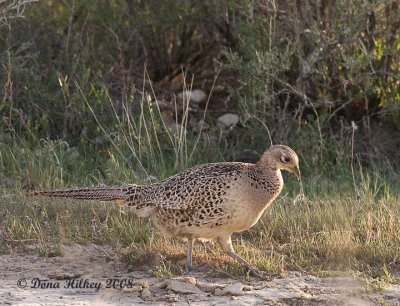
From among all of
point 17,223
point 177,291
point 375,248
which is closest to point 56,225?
point 17,223

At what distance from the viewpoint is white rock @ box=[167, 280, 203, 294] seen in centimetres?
616

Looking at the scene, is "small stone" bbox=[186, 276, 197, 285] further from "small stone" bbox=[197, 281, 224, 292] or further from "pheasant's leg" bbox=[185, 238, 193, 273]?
"pheasant's leg" bbox=[185, 238, 193, 273]

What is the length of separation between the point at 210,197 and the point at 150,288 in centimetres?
73

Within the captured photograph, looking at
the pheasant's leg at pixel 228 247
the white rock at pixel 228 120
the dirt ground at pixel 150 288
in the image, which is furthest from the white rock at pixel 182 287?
the white rock at pixel 228 120

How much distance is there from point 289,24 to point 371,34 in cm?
79

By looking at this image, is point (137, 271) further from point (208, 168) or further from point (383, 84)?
point (383, 84)

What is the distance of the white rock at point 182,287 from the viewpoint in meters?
6.16

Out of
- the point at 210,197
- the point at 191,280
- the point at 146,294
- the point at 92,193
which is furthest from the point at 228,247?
the point at 92,193

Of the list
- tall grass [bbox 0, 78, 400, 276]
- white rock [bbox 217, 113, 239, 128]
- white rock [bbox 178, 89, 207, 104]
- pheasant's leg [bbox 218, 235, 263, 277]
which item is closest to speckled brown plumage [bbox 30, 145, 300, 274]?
pheasant's leg [bbox 218, 235, 263, 277]

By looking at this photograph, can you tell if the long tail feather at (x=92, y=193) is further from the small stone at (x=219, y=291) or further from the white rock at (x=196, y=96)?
the white rock at (x=196, y=96)

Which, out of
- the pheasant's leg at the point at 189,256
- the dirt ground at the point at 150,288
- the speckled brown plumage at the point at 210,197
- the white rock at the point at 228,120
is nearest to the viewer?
the dirt ground at the point at 150,288

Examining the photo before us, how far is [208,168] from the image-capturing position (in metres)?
6.79

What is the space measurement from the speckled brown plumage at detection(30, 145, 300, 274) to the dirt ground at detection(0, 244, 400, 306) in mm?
335

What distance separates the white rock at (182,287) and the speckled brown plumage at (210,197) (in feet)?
1.39
